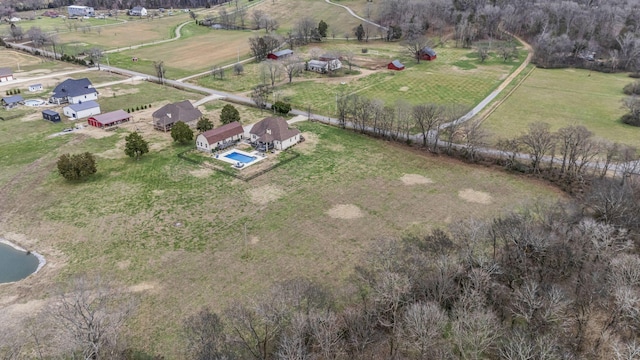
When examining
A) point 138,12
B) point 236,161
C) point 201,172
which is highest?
point 138,12

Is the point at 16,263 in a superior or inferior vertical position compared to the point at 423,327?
inferior

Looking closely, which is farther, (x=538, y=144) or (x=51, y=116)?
(x=51, y=116)

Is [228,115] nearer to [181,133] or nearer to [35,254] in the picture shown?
[181,133]

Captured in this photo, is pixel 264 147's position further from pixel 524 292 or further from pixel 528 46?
pixel 528 46

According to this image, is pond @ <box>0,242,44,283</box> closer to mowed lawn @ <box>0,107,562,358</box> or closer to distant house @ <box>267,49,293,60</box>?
mowed lawn @ <box>0,107,562,358</box>

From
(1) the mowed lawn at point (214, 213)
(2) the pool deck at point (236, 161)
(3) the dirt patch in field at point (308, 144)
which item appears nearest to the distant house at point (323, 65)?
(3) the dirt patch in field at point (308, 144)

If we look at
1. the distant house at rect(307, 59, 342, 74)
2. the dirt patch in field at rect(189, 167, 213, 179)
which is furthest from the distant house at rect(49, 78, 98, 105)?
the distant house at rect(307, 59, 342, 74)

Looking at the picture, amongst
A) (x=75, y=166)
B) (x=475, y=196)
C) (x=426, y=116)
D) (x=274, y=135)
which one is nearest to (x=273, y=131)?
(x=274, y=135)

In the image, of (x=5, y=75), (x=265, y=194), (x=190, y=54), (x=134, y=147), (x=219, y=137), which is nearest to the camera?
(x=265, y=194)

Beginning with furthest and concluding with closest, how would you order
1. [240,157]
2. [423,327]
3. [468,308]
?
[240,157]
[468,308]
[423,327]
